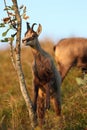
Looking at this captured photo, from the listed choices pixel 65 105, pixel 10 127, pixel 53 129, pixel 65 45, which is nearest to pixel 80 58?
pixel 65 45

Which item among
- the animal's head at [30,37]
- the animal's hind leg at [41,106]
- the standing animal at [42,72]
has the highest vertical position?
the animal's head at [30,37]

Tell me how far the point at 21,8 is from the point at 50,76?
1.32 metres

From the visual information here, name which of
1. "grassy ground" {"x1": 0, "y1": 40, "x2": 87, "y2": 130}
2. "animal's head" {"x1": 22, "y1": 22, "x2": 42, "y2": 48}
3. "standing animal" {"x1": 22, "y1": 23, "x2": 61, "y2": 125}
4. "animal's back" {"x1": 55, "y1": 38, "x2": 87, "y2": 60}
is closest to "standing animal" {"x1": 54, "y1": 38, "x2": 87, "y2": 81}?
"animal's back" {"x1": 55, "y1": 38, "x2": 87, "y2": 60}

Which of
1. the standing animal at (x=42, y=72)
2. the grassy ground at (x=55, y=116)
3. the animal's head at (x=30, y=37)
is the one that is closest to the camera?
the animal's head at (x=30, y=37)

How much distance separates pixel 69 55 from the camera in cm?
1130

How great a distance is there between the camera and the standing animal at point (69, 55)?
11.1 meters

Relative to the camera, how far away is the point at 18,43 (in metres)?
5.70

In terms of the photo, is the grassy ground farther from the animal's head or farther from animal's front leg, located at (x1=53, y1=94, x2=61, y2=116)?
the animal's head

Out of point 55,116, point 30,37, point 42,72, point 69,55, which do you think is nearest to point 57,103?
point 55,116

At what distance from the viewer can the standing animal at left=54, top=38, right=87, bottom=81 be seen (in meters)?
11.1

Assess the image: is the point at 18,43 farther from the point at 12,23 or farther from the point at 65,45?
the point at 65,45

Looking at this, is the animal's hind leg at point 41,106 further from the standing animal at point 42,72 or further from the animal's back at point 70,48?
the animal's back at point 70,48

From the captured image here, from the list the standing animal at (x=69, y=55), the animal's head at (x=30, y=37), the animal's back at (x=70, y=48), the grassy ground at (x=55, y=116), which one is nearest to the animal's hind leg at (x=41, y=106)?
the grassy ground at (x=55, y=116)

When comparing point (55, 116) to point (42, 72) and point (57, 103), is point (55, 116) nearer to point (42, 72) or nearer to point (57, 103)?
point (57, 103)
